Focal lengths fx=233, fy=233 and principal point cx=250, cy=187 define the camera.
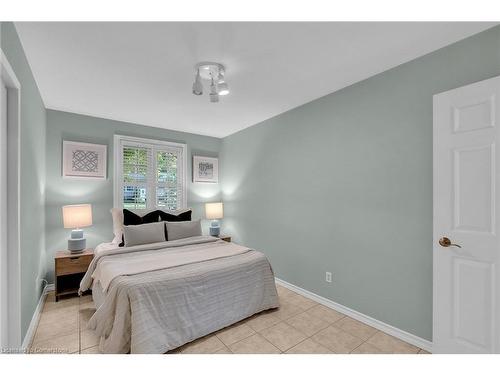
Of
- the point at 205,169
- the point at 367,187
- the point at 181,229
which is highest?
the point at 205,169

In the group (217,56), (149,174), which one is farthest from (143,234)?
(217,56)

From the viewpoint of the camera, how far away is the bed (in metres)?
1.77

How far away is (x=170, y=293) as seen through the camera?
192 cm

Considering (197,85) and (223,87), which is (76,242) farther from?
(223,87)

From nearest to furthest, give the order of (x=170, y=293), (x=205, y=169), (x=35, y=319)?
(x=170, y=293)
(x=35, y=319)
(x=205, y=169)

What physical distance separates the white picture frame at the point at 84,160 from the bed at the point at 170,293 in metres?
1.47

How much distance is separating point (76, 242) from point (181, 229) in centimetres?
128

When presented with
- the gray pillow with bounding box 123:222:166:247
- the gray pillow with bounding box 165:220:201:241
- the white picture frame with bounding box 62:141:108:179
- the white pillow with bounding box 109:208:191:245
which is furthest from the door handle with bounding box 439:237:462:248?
the white picture frame with bounding box 62:141:108:179

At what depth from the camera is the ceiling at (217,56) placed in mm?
1631

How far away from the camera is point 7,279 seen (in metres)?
1.57

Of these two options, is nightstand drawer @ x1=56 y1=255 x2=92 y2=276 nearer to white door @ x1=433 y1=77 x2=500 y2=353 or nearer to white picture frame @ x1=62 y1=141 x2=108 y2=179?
white picture frame @ x1=62 y1=141 x2=108 y2=179

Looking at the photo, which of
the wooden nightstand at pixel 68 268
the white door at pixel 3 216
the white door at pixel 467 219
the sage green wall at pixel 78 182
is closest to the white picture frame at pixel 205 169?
the sage green wall at pixel 78 182

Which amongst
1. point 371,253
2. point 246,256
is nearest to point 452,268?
point 371,253

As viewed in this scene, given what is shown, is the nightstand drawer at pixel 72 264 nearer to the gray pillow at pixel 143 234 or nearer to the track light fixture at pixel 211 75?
the gray pillow at pixel 143 234
